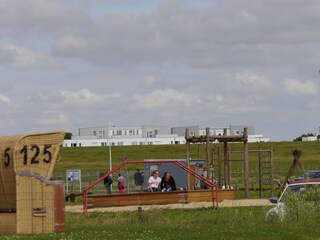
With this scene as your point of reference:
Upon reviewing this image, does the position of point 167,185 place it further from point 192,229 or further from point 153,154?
point 153,154

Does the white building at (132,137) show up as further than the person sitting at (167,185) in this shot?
Yes

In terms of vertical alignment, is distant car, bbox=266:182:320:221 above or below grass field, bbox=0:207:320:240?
above

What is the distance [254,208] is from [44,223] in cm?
1123

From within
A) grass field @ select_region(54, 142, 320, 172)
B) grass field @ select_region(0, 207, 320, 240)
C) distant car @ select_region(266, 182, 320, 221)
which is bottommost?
grass field @ select_region(0, 207, 320, 240)

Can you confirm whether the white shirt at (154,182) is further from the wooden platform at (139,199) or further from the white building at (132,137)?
the white building at (132,137)

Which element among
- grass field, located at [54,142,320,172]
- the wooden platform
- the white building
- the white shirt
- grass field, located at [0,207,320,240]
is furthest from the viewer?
the white building

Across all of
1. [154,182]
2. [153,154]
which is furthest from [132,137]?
[154,182]

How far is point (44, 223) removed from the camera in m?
21.2

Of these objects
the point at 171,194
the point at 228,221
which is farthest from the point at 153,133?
the point at 228,221

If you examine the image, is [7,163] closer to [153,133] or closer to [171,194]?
[171,194]

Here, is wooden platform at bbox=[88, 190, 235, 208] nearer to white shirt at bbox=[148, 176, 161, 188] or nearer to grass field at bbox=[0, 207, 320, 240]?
white shirt at bbox=[148, 176, 161, 188]

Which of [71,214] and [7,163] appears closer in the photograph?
[7,163]

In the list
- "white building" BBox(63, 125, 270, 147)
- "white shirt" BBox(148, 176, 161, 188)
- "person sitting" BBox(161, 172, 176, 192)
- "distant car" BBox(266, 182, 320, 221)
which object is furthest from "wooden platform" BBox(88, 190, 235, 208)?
"white building" BBox(63, 125, 270, 147)

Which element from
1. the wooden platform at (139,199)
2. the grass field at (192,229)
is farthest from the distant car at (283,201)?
the wooden platform at (139,199)
